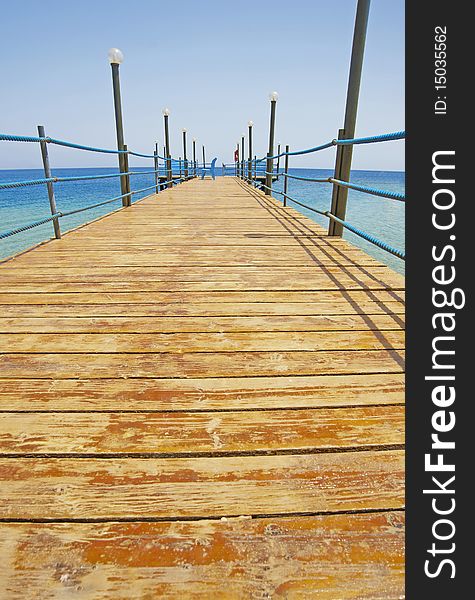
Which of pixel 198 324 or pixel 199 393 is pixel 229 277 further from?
pixel 199 393

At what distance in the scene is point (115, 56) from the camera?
199 inches

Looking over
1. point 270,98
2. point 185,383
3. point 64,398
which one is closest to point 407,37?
point 185,383

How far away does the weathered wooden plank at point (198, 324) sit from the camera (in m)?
1.62

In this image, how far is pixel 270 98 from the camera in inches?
311

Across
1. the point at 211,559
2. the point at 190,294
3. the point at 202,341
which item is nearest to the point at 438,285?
the point at 211,559

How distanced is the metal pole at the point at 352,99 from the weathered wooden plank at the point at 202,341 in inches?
76.9

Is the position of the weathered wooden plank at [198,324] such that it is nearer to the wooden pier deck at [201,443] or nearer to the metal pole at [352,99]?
the wooden pier deck at [201,443]

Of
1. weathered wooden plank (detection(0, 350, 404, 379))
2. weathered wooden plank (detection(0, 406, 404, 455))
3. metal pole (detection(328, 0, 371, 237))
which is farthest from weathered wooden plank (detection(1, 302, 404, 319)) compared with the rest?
metal pole (detection(328, 0, 371, 237))

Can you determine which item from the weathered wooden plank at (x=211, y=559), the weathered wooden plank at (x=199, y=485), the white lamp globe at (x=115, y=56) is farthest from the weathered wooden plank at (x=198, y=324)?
the white lamp globe at (x=115, y=56)

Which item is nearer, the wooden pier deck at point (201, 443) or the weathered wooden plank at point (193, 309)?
the wooden pier deck at point (201, 443)

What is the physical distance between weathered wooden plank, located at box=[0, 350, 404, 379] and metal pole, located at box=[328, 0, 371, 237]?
213cm

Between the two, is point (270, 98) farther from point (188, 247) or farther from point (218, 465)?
point (218, 465)

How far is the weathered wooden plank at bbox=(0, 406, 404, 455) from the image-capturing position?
95 centimetres

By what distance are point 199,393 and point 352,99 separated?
284 centimetres
